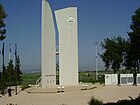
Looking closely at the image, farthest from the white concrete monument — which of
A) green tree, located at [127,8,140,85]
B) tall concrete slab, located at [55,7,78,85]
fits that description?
green tree, located at [127,8,140,85]

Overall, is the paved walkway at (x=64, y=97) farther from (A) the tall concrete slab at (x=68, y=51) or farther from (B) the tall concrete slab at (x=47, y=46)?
(A) the tall concrete slab at (x=68, y=51)

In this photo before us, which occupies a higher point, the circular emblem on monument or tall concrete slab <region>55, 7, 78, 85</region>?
the circular emblem on monument

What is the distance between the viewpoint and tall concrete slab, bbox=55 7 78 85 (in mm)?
48562

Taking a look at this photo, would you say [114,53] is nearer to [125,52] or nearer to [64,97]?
[125,52]

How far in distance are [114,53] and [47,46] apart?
74.8 ft

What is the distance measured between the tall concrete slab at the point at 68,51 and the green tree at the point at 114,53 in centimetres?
1707

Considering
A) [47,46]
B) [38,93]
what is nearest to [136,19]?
[47,46]

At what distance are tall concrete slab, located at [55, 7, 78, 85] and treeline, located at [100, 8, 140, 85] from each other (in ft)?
43.6

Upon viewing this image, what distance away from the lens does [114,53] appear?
63688 millimetres

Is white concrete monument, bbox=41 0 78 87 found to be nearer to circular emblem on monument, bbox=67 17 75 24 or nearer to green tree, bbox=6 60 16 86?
circular emblem on monument, bbox=67 17 75 24

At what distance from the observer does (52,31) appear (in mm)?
45719

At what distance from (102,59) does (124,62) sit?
16.1 ft

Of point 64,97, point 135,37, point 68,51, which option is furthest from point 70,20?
point 64,97

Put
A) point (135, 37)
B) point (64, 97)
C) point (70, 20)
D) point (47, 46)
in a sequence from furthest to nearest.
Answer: point (135, 37)
point (70, 20)
point (47, 46)
point (64, 97)
